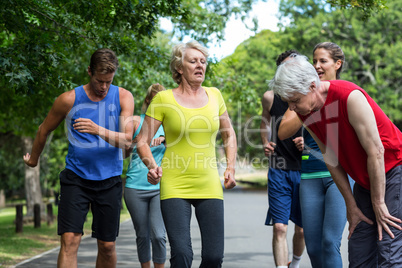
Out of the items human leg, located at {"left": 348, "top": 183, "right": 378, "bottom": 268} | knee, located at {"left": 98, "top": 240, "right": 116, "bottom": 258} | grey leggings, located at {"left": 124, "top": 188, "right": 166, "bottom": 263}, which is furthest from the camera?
grey leggings, located at {"left": 124, "top": 188, "right": 166, "bottom": 263}

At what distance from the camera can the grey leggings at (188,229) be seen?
15.4 ft

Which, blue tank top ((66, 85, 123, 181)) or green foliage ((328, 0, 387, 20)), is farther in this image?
green foliage ((328, 0, 387, 20))

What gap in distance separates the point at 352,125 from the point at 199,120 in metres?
1.29

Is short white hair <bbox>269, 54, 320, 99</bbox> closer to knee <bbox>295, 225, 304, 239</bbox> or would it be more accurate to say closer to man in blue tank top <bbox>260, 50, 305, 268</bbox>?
man in blue tank top <bbox>260, 50, 305, 268</bbox>

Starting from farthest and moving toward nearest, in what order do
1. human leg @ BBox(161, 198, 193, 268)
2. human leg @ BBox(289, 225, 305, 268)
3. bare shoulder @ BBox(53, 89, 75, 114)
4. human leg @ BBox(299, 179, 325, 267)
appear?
human leg @ BBox(289, 225, 305, 268)
human leg @ BBox(299, 179, 325, 267)
bare shoulder @ BBox(53, 89, 75, 114)
human leg @ BBox(161, 198, 193, 268)

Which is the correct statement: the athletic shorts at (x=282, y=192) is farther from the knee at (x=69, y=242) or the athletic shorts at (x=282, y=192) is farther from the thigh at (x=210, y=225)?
the knee at (x=69, y=242)

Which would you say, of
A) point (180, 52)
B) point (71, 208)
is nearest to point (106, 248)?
point (71, 208)

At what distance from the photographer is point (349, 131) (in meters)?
3.94

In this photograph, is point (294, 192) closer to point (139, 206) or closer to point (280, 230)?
point (280, 230)

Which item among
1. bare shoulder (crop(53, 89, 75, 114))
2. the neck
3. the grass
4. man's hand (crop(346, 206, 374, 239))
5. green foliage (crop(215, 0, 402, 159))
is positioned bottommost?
the grass

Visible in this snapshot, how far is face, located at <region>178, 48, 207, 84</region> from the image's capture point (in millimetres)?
4953

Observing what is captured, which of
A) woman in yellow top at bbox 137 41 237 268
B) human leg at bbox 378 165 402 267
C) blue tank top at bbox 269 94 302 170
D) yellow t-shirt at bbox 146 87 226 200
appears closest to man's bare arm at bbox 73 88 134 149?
woman in yellow top at bbox 137 41 237 268

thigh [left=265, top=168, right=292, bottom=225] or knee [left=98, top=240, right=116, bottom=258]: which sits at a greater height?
thigh [left=265, top=168, right=292, bottom=225]

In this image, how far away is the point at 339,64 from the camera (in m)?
5.83
